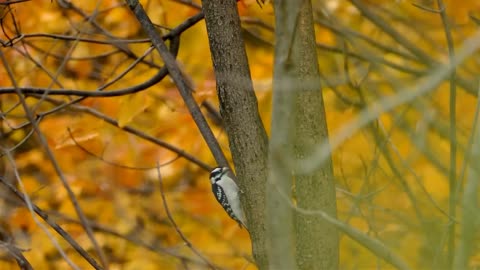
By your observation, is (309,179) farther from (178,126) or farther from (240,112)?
(178,126)

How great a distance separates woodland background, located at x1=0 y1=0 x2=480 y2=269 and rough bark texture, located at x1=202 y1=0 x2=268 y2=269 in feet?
0.90

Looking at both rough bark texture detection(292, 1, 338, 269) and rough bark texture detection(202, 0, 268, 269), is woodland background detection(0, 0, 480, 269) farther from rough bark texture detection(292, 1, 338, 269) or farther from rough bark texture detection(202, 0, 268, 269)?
rough bark texture detection(202, 0, 268, 269)

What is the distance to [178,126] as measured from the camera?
141 inches

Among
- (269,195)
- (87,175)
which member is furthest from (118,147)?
(269,195)

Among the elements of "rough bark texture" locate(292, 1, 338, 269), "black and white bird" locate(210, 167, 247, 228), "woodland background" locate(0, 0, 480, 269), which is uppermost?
"woodland background" locate(0, 0, 480, 269)

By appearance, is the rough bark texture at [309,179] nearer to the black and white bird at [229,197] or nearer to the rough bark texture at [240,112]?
the rough bark texture at [240,112]

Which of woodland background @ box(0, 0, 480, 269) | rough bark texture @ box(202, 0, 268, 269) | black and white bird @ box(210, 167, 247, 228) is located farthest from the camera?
black and white bird @ box(210, 167, 247, 228)

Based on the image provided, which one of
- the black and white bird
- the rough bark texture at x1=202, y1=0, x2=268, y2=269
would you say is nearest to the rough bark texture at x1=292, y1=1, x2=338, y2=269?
the rough bark texture at x1=202, y1=0, x2=268, y2=269

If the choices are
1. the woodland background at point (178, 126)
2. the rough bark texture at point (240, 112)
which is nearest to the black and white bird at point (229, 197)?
the woodland background at point (178, 126)

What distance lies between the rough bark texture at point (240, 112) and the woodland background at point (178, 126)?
10.8 inches

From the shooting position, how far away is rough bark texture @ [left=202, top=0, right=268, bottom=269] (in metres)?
2.14

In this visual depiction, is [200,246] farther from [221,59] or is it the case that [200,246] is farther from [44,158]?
[221,59]

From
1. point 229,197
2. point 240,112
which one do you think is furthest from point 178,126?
point 240,112

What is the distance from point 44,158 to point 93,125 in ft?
4.40
